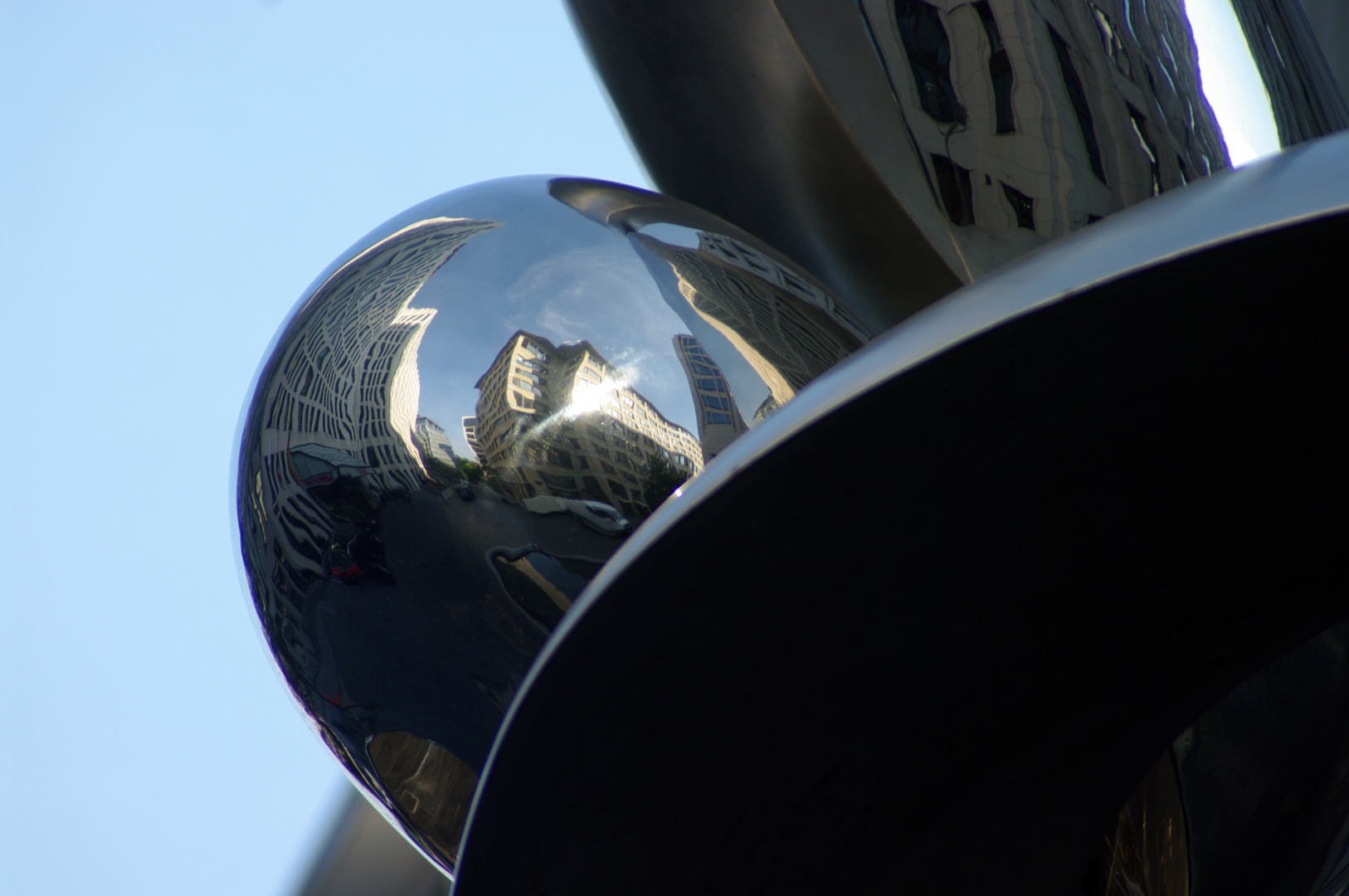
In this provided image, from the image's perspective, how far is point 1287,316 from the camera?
0.40 ft

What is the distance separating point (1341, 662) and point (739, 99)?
346 mm

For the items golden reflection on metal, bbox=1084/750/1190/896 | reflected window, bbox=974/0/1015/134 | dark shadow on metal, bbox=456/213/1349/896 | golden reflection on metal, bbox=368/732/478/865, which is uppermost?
reflected window, bbox=974/0/1015/134

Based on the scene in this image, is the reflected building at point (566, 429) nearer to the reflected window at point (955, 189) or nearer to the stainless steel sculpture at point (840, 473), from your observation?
the stainless steel sculpture at point (840, 473)

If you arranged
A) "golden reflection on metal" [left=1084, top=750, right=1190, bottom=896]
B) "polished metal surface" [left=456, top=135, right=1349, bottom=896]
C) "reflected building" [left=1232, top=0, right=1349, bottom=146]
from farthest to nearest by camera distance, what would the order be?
1. "reflected building" [left=1232, top=0, right=1349, bottom=146]
2. "golden reflection on metal" [left=1084, top=750, right=1190, bottom=896]
3. "polished metal surface" [left=456, top=135, right=1349, bottom=896]

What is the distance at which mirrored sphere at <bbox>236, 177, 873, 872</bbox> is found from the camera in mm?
329

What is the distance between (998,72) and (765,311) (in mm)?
123

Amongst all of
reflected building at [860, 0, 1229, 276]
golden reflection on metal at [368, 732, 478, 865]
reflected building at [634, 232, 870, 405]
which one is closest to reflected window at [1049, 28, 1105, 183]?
reflected building at [860, 0, 1229, 276]

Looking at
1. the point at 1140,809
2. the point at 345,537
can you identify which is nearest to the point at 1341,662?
the point at 1140,809

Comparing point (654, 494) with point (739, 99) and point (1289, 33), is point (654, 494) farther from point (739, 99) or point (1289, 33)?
point (1289, 33)

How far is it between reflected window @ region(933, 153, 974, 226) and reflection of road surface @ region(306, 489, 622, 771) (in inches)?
7.9

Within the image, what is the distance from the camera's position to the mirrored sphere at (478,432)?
329 mm

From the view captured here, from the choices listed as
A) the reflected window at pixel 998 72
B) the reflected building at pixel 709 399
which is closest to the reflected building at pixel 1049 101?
the reflected window at pixel 998 72

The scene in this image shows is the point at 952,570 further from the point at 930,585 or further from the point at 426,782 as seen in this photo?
the point at 426,782

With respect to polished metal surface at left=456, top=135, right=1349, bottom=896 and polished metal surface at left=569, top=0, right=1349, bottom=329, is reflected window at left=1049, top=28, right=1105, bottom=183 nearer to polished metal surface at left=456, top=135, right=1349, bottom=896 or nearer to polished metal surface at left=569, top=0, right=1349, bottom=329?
polished metal surface at left=569, top=0, right=1349, bottom=329
